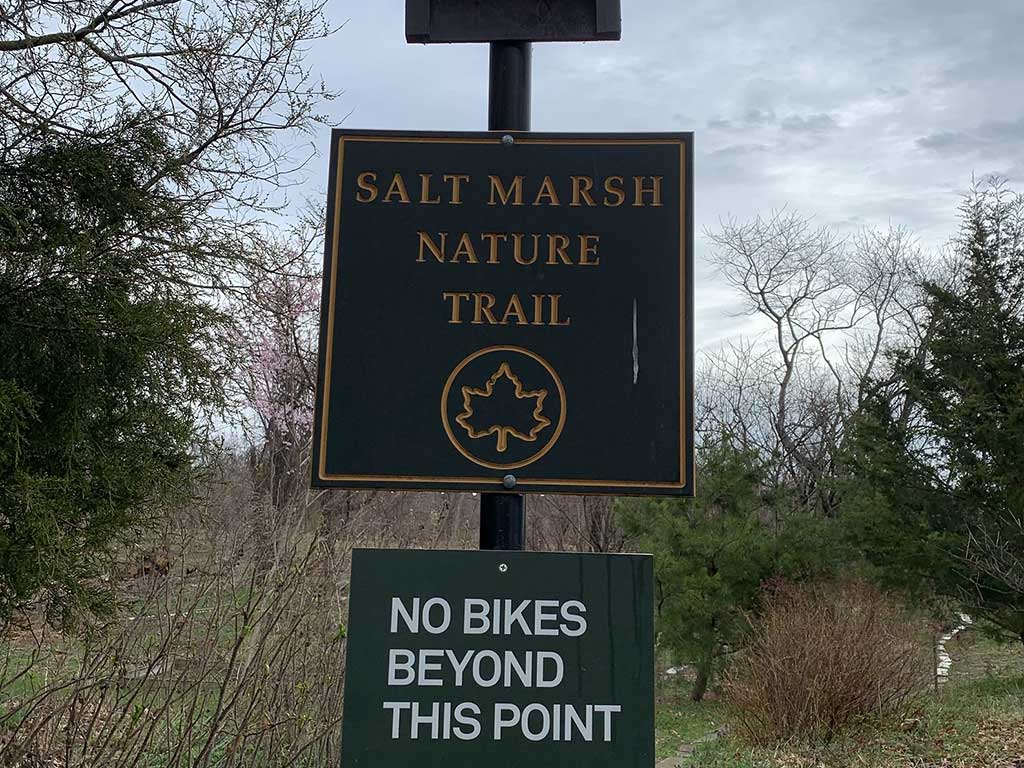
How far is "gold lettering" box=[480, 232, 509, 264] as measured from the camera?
2.89 m

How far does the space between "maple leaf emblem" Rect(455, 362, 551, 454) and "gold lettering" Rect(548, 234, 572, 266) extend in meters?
0.36

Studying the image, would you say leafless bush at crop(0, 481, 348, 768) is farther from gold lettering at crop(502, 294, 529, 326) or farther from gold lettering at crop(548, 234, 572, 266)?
gold lettering at crop(548, 234, 572, 266)

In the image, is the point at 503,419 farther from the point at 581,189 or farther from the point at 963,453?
the point at 963,453

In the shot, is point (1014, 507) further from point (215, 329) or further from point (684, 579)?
point (215, 329)

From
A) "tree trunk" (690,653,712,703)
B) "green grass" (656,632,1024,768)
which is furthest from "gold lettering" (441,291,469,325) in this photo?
"tree trunk" (690,653,712,703)

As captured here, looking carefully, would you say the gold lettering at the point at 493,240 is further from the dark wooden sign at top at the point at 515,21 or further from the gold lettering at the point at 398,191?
the dark wooden sign at top at the point at 515,21

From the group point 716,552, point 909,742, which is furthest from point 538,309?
point 716,552

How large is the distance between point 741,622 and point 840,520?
10.7 feet

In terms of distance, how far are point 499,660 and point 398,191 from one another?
137 centimetres

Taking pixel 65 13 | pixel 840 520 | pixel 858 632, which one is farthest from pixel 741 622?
pixel 65 13

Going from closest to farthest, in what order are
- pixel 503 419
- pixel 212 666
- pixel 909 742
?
pixel 503 419 < pixel 212 666 < pixel 909 742

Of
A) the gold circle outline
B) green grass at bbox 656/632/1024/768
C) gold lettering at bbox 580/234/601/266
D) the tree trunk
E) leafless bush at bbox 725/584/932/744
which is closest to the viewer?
the gold circle outline

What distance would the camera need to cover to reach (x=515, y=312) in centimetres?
286

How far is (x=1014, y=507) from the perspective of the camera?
53.6 ft
